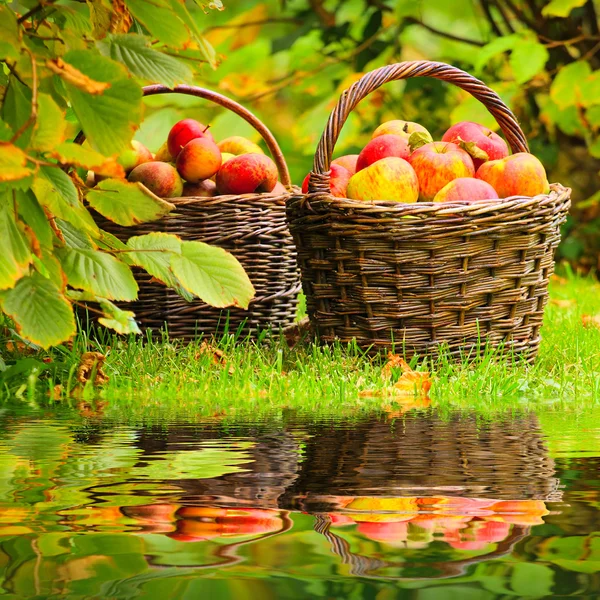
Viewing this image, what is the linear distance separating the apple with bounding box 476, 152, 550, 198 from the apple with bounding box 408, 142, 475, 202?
0.10 meters

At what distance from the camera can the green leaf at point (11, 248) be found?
115 centimetres

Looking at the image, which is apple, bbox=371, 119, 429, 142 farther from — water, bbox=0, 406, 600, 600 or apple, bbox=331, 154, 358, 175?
water, bbox=0, 406, 600, 600

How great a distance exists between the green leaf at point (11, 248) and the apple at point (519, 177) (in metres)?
1.71

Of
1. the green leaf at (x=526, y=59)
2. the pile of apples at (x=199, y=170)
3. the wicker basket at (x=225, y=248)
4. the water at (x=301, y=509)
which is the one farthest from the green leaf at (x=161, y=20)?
the green leaf at (x=526, y=59)

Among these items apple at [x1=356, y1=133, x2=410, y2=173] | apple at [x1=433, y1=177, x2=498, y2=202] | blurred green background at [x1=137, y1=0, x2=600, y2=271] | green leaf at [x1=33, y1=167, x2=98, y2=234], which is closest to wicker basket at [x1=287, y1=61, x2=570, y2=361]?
apple at [x1=433, y1=177, x2=498, y2=202]

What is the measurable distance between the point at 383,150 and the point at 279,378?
862 mm

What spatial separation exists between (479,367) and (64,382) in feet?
3.35

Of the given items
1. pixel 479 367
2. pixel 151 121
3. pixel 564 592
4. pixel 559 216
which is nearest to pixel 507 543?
pixel 564 592

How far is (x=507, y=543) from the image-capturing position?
2.96 ft

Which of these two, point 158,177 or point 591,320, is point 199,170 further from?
point 591,320

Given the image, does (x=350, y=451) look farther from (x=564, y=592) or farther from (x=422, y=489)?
(x=564, y=592)

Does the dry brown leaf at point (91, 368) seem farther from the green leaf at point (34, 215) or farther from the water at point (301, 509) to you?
the green leaf at point (34, 215)

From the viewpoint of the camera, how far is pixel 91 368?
2371 mm

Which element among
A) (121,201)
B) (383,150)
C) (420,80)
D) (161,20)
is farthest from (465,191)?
(420,80)
